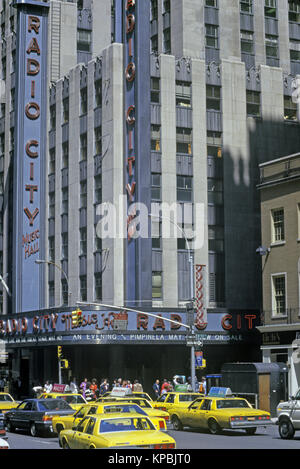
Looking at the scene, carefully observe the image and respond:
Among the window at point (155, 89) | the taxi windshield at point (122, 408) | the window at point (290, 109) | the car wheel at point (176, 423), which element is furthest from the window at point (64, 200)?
the taxi windshield at point (122, 408)

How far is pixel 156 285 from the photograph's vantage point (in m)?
58.0

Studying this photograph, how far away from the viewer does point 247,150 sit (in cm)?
6203

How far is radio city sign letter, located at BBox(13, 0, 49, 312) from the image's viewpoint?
68.6 meters

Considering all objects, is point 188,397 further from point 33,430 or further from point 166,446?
point 166,446

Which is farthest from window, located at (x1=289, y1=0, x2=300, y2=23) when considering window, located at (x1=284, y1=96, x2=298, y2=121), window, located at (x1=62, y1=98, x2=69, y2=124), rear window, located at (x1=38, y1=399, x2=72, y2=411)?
rear window, located at (x1=38, y1=399, x2=72, y2=411)

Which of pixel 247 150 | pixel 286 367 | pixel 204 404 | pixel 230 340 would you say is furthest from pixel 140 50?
pixel 204 404

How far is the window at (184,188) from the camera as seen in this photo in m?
59.5

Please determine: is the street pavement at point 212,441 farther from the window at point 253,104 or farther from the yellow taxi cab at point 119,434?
the window at point 253,104

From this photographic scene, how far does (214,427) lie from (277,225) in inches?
734

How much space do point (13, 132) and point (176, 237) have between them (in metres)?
24.6

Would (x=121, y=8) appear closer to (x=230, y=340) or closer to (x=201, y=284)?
(x=201, y=284)

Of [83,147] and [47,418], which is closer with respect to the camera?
[47,418]

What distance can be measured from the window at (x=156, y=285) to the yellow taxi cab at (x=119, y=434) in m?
36.6

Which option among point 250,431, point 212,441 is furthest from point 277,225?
point 212,441
